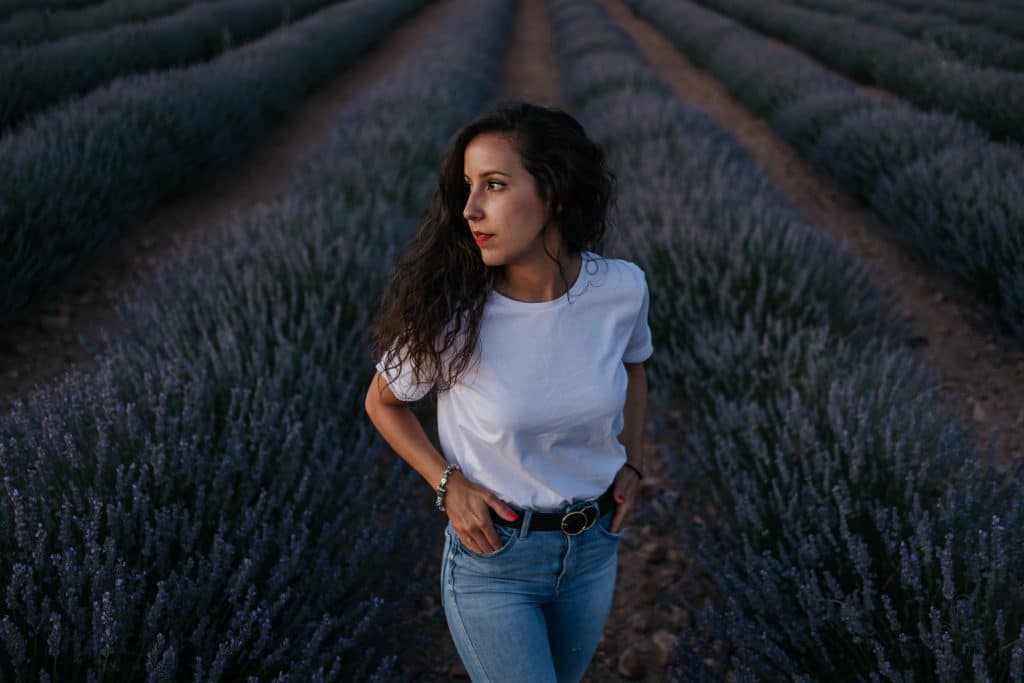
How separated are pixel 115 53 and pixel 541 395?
816cm

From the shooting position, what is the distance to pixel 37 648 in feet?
4.86

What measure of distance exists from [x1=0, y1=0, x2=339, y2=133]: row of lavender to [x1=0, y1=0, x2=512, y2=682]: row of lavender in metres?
3.58

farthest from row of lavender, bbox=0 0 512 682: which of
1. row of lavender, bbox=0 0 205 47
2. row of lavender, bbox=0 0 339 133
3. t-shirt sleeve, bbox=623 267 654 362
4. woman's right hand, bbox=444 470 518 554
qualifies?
row of lavender, bbox=0 0 205 47

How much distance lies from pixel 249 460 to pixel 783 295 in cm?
246

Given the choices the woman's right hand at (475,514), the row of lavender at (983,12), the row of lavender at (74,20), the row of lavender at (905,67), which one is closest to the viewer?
the woman's right hand at (475,514)

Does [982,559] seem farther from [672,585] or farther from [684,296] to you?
[684,296]

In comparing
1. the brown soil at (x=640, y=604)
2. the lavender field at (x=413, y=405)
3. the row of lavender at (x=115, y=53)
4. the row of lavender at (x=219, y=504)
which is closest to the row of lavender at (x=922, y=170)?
the lavender field at (x=413, y=405)

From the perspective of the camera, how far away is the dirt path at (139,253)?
12.3 feet

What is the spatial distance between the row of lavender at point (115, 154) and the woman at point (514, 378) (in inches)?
126

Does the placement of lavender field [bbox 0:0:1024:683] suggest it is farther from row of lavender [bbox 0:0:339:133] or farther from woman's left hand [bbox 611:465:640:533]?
woman's left hand [bbox 611:465:640:533]

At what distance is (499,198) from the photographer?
1347 mm

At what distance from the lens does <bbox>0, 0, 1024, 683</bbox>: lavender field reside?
1.70 meters

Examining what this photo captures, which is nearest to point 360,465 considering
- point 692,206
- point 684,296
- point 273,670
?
point 273,670

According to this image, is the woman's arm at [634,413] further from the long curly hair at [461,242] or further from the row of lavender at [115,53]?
the row of lavender at [115,53]
